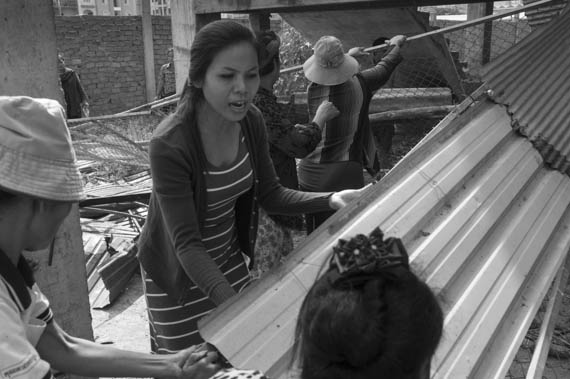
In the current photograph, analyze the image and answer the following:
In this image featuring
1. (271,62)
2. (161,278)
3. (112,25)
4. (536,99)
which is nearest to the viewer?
(161,278)

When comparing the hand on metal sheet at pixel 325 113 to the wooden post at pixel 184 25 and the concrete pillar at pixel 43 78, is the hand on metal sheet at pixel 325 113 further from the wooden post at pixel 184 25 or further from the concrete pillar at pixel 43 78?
the concrete pillar at pixel 43 78

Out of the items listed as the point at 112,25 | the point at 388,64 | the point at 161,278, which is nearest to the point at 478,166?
the point at 161,278

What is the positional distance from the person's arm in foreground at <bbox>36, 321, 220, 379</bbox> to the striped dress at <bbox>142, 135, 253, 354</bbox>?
496 mm

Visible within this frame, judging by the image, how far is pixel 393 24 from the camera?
615cm

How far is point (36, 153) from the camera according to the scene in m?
1.14

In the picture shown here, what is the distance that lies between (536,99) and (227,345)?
185cm

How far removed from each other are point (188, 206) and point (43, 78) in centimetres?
116

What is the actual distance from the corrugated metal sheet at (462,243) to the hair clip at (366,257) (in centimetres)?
45

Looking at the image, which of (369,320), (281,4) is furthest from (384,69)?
(369,320)

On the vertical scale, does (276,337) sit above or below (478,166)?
below

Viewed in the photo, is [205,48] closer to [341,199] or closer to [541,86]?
[341,199]

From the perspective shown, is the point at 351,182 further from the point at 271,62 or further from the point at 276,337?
the point at 276,337

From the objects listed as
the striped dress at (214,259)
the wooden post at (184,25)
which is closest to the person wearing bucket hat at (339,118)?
the wooden post at (184,25)

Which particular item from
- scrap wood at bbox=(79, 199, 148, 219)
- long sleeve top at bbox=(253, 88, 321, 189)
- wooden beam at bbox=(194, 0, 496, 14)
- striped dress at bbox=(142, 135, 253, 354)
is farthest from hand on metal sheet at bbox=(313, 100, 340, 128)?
scrap wood at bbox=(79, 199, 148, 219)
